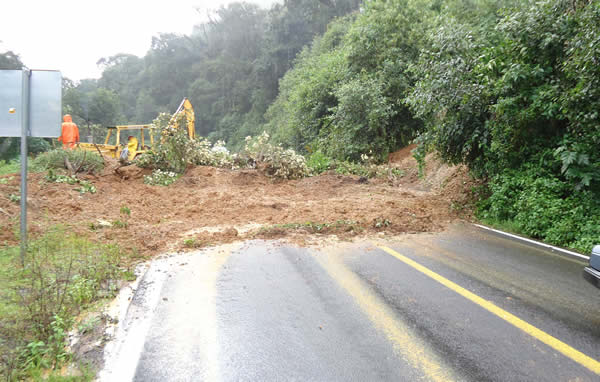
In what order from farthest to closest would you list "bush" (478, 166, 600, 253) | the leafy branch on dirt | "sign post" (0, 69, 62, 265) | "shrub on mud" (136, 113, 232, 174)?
"shrub on mud" (136, 113, 232, 174), the leafy branch on dirt, "bush" (478, 166, 600, 253), "sign post" (0, 69, 62, 265)

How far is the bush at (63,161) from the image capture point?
455 inches

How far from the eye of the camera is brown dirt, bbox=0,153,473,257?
6668 millimetres

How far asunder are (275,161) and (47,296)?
11.0m

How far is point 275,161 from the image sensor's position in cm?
1437

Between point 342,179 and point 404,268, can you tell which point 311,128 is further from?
point 404,268

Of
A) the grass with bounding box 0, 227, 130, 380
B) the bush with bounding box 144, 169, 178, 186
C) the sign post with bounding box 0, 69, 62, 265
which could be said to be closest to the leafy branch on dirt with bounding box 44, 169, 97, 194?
the bush with bounding box 144, 169, 178, 186

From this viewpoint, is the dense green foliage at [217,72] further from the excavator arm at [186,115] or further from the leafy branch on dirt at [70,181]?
the leafy branch on dirt at [70,181]

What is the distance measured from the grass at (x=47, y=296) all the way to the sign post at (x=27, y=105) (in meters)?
0.54

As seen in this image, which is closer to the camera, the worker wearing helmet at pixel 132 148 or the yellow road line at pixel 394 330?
the yellow road line at pixel 394 330

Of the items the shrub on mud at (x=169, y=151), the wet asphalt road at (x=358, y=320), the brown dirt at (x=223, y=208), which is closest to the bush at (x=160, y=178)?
the brown dirt at (x=223, y=208)

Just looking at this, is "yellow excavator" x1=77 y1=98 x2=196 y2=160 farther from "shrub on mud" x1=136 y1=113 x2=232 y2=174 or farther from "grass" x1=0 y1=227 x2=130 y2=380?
"grass" x1=0 y1=227 x2=130 y2=380

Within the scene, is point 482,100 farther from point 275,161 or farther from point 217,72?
point 217,72

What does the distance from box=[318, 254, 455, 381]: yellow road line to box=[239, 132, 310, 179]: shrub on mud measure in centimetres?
954

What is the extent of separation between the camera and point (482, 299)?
4008 mm
